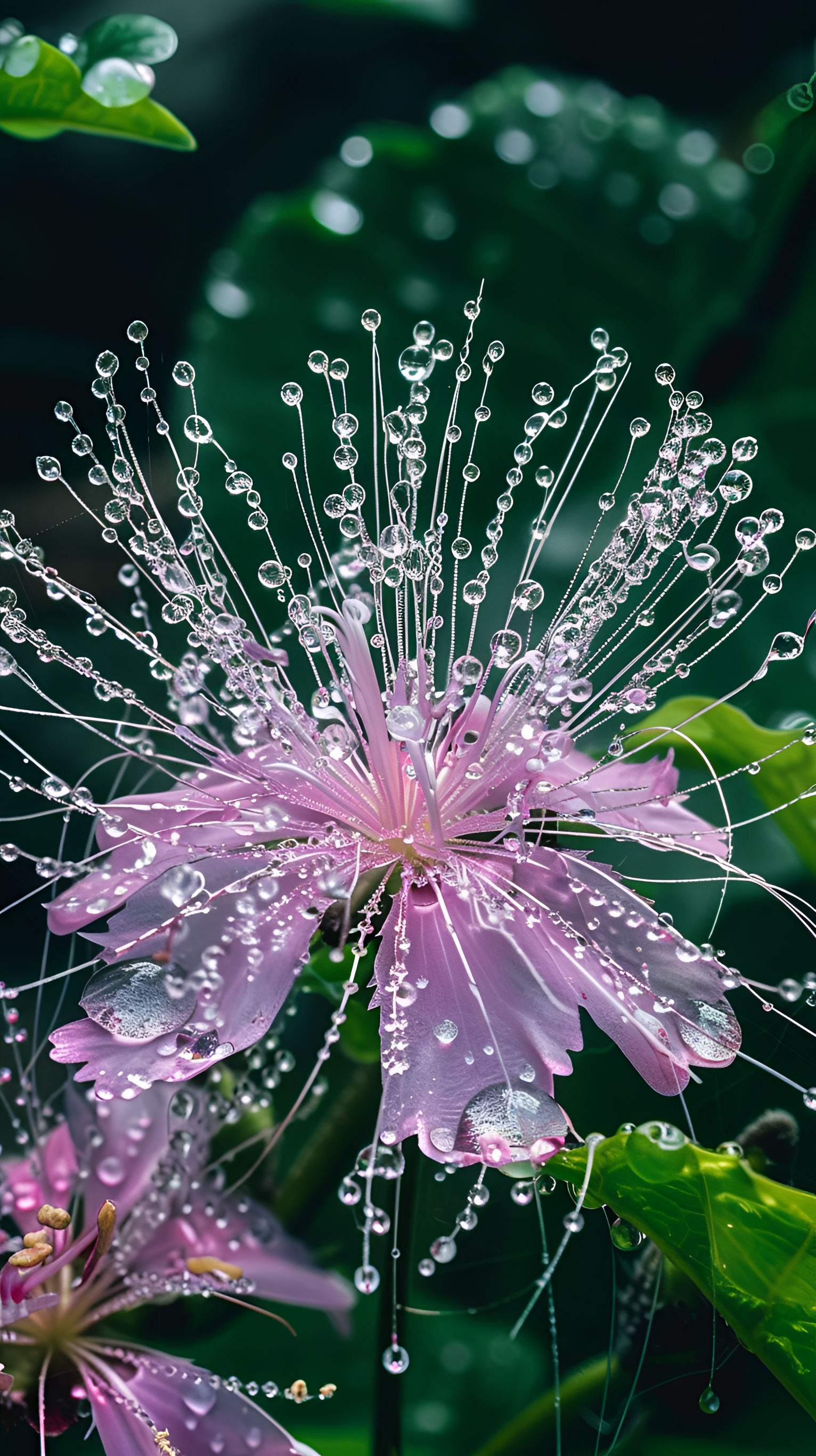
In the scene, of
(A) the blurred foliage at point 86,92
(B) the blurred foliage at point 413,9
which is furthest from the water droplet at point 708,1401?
(B) the blurred foliage at point 413,9

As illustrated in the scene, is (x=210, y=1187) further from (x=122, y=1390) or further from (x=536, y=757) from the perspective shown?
(x=536, y=757)

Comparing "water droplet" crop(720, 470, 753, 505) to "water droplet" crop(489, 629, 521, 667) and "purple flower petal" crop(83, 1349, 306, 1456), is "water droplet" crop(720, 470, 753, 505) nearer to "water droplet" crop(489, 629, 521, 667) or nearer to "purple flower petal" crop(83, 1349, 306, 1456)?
"water droplet" crop(489, 629, 521, 667)

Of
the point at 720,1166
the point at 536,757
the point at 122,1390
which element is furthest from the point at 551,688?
the point at 122,1390

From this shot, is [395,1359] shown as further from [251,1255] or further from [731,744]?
[731,744]

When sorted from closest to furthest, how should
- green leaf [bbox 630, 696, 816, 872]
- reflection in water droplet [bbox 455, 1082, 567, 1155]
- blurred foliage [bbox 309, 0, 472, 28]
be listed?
reflection in water droplet [bbox 455, 1082, 567, 1155] → green leaf [bbox 630, 696, 816, 872] → blurred foliage [bbox 309, 0, 472, 28]

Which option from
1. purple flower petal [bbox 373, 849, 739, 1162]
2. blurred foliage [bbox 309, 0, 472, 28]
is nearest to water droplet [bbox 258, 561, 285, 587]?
purple flower petal [bbox 373, 849, 739, 1162]

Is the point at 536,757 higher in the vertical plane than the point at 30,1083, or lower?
higher

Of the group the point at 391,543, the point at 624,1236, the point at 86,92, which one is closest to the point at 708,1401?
the point at 624,1236
